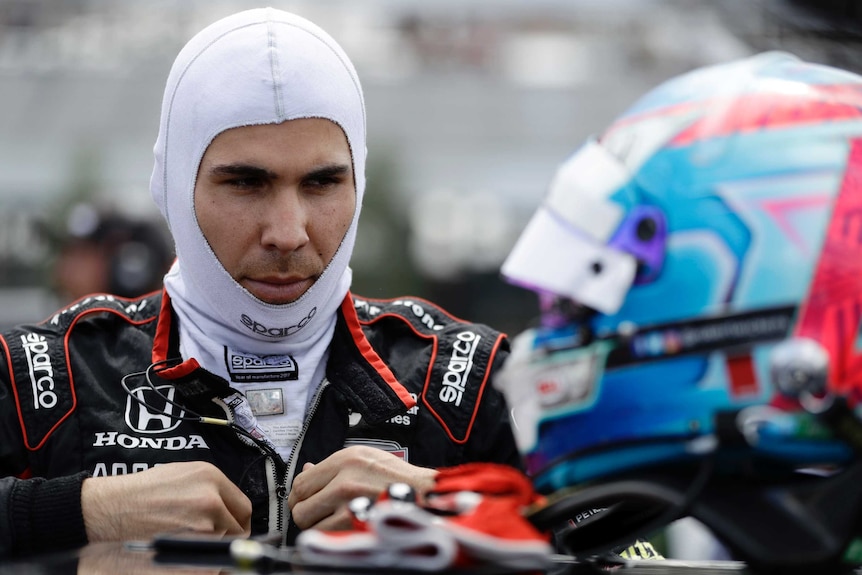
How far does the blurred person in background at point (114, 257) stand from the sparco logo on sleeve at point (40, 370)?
2889 mm

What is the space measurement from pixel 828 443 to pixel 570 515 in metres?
0.29

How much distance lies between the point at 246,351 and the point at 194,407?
0.15 m

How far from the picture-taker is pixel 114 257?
5.18 meters

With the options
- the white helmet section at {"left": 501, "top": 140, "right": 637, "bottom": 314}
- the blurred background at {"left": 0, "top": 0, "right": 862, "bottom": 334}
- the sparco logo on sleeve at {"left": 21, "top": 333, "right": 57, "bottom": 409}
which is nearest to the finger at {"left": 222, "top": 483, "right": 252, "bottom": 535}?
the sparco logo on sleeve at {"left": 21, "top": 333, "right": 57, "bottom": 409}

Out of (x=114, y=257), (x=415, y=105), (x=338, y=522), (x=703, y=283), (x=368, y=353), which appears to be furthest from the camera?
(x=415, y=105)

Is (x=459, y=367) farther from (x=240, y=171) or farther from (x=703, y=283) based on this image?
(x=703, y=283)

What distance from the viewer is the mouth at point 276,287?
1.97 metres

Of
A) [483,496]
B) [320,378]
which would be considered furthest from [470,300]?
[483,496]

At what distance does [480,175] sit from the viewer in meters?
18.5

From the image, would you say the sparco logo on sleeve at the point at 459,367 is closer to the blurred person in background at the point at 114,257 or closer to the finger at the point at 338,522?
the finger at the point at 338,522

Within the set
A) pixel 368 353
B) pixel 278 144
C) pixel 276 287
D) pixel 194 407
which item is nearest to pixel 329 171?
pixel 278 144

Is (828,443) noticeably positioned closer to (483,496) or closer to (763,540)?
(763,540)

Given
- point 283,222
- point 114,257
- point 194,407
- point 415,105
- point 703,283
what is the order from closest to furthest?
1. point 703,283
2. point 283,222
3. point 194,407
4. point 114,257
5. point 415,105

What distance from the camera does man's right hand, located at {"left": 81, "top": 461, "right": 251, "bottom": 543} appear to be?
5.54ft
